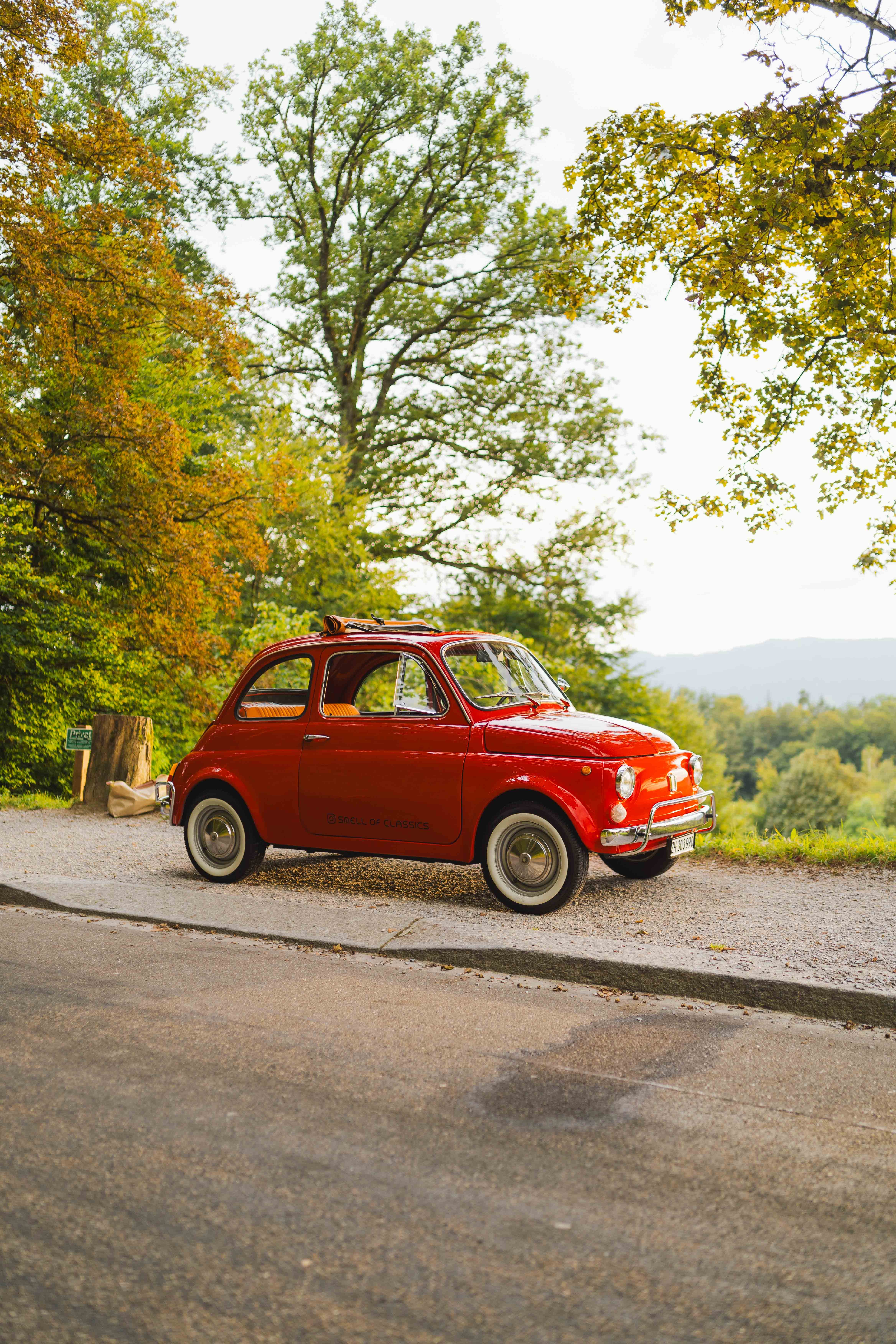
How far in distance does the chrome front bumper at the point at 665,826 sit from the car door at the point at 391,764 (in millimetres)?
1076

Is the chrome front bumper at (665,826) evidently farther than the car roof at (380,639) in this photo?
No

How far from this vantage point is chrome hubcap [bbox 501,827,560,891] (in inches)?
276

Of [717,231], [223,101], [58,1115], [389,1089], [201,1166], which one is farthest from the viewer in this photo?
[223,101]

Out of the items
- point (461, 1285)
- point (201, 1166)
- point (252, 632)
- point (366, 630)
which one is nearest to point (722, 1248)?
point (461, 1285)

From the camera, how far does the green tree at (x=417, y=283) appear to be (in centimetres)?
2834

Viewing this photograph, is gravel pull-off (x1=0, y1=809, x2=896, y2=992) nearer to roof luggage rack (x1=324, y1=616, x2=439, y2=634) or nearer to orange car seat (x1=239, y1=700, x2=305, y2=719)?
orange car seat (x1=239, y1=700, x2=305, y2=719)

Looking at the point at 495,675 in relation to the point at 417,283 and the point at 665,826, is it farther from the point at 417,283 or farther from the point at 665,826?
the point at 417,283

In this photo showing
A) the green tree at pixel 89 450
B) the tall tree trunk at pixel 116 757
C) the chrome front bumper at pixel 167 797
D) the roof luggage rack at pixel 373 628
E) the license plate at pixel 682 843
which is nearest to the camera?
the license plate at pixel 682 843

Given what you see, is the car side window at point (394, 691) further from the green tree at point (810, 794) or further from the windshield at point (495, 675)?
the green tree at point (810, 794)

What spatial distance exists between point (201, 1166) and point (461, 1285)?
3.40ft

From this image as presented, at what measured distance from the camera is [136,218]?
16828 millimetres

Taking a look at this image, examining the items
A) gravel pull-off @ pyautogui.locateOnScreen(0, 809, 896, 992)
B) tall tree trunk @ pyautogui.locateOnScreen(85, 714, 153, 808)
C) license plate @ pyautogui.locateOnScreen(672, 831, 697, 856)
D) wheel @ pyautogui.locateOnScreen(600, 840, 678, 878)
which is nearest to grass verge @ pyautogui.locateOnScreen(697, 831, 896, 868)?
gravel pull-off @ pyautogui.locateOnScreen(0, 809, 896, 992)

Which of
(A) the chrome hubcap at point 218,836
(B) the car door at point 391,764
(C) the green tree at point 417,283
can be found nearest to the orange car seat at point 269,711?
(B) the car door at point 391,764

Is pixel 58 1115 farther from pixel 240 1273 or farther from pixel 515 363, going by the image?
pixel 515 363
